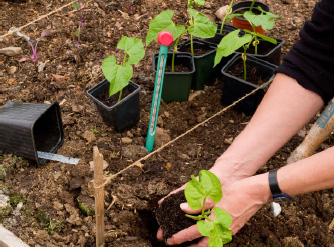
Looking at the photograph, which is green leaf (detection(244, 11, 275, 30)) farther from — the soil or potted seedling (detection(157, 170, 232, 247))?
potted seedling (detection(157, 170, 232, 247))

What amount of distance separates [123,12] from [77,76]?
711 mm

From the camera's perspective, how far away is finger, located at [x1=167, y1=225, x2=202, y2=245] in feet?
4.55

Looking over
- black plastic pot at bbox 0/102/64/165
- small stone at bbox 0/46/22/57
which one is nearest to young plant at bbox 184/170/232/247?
black plastic pot at bbox 0/102/64/165

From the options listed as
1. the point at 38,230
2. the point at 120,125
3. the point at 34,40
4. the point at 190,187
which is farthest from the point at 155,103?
the point at 34,40

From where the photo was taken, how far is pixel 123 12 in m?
2.62

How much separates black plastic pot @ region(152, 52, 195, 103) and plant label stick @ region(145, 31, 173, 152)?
0.31 m

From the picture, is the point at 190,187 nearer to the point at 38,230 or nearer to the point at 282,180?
the point at 282,180

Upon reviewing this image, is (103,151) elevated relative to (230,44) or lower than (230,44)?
lower

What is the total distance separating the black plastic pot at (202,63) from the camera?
83.4 inches

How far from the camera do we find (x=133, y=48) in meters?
1.72

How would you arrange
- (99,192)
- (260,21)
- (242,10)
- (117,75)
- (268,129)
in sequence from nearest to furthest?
(99,192) < (268,129) < (117,75) < (260,21) < (242,10)

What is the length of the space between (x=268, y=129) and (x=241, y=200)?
327 millimetres

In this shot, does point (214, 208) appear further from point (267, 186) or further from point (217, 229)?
point (267, 186)

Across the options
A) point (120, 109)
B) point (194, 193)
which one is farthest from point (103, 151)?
point (194, 193)
